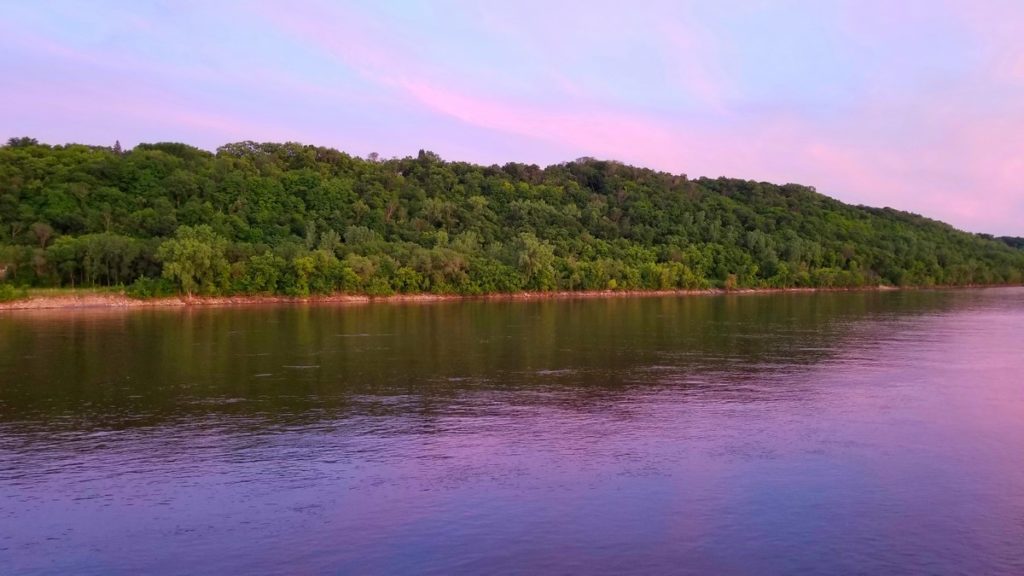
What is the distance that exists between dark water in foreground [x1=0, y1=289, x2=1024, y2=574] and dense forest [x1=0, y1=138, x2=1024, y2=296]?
64996 millimetres

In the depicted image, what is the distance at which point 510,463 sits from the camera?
1878 cm

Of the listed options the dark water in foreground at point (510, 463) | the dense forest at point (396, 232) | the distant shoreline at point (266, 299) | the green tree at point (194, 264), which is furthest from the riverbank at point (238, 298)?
the dark water in foreground at point (510, 463)

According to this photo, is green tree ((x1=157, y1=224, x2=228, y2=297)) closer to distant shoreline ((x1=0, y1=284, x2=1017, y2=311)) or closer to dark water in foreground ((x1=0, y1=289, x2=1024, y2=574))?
distant shoreline ((x1=0, y1=284, x2=1017, y2=311))

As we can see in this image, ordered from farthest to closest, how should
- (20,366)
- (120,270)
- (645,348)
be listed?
1. (120,270)
2. (645,348)
3. (20,366)

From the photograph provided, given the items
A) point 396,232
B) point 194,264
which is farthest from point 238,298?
point 396,232

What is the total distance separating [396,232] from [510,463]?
127m

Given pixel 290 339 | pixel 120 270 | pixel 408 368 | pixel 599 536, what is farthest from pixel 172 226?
pixel 599 536

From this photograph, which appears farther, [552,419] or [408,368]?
[408,368]

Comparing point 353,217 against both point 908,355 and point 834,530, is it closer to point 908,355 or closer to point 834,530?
point 908,355

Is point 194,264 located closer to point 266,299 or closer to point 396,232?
point 266,299

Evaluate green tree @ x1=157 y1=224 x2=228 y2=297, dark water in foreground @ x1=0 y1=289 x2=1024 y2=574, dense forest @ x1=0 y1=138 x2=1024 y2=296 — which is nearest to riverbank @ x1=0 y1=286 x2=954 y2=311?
dense forest @ x1=0 y1=138 x2=1024 y2=296

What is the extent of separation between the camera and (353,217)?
143625mm

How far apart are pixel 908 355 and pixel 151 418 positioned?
1446 inches

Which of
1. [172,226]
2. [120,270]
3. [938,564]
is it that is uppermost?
[172,226]
